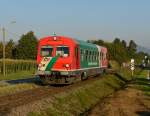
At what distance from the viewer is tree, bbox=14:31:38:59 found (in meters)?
95.0

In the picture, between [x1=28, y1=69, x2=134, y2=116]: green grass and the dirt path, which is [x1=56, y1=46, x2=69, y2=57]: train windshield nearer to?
[x1=28, y1=69, x2=134, y2=116]: green grass

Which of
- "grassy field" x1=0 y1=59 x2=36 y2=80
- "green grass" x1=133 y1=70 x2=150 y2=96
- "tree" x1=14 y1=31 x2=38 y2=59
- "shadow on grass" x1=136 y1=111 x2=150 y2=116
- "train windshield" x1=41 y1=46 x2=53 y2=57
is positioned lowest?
"shadow on grass" x1=136 y1=111 x2=150 y2=116

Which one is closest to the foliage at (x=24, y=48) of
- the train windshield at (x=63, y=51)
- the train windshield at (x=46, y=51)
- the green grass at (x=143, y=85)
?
the green grass at (x=143, y=85)

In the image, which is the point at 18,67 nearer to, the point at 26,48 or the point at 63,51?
the point at 26,48

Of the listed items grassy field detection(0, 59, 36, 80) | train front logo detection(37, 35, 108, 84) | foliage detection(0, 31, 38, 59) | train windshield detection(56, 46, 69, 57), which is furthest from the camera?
foliage detection(0, 31, 38, 59)

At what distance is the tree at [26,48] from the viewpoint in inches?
3741

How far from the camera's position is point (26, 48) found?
95.4m

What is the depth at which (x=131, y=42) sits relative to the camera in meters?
169

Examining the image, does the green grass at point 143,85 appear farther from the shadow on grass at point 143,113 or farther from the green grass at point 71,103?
the shadow on grass at point 143,113

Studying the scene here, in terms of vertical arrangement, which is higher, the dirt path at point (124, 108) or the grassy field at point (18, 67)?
the grassy field at point (18, 67)

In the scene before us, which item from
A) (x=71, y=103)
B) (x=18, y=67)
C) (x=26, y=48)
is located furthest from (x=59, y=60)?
(x=26, y=48)

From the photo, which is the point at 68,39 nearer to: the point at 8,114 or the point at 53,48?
the point at 53,48

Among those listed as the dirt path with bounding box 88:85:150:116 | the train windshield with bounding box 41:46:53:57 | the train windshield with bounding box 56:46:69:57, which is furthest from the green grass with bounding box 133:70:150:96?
the train windshield with bounding box 41:46:53:57

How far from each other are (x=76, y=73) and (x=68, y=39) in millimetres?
2368
